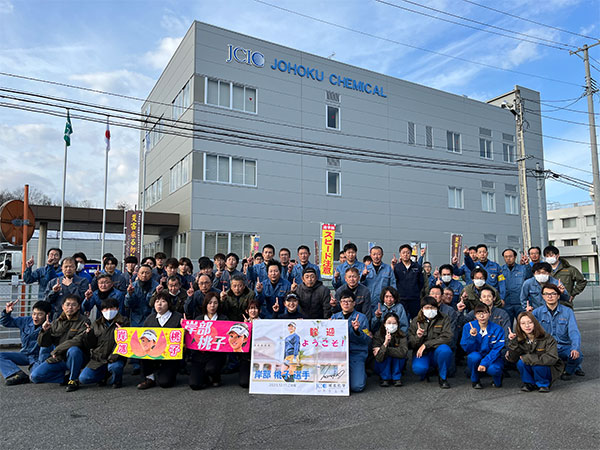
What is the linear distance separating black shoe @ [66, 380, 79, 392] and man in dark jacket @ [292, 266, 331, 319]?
350cm

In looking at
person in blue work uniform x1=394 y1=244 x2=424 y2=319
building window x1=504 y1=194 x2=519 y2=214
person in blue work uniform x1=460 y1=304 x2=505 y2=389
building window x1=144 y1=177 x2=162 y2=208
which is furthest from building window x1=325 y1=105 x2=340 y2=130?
person in blue work uniform x1=460 y1=304 x2=505 y2=389

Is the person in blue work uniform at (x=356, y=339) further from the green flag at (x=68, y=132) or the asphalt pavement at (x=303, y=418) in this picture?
the green flag at (x=68, y=132)

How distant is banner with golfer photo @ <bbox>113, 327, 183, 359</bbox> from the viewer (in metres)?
6.61

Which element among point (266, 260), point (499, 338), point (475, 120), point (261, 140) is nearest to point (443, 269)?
point (499, 338)

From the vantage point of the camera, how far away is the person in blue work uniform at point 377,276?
8.41 m

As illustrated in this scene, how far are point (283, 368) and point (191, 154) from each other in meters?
15.7

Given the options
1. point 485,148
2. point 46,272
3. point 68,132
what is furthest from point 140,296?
point 485,148

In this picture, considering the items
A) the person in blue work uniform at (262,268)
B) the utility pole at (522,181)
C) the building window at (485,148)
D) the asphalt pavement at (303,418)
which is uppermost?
the building window at (485,148)

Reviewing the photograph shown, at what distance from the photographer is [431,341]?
678cm

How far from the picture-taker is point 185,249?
20844 millimetres

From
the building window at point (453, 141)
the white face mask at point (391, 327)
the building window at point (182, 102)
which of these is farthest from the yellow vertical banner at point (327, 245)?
the building window at point (453, 141)

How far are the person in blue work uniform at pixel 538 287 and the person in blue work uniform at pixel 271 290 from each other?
4180 mm

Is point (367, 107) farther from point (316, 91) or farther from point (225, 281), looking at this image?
point (225, 281)

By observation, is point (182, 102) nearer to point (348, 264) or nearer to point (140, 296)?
point (140, 296)
